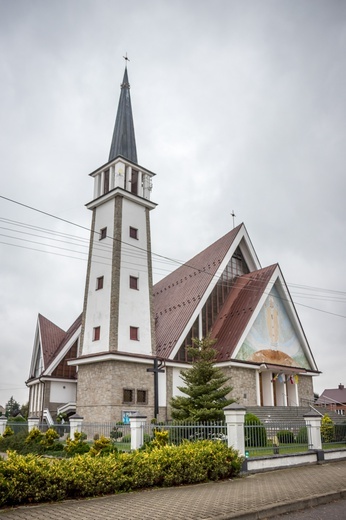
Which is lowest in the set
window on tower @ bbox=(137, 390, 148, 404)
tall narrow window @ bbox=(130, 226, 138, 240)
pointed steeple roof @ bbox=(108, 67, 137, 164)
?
window on tower @ bbox=(137, 390, 148, 404)

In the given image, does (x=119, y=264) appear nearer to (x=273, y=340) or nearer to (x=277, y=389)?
(x=273, y=340)

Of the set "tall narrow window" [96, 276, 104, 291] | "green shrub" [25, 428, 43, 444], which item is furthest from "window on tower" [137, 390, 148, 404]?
"green shrub" [25, 428, 43, 444]

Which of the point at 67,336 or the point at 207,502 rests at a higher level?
the point at 67,336

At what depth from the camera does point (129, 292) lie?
23.1m

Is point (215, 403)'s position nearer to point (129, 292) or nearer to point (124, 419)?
point (124, 419)

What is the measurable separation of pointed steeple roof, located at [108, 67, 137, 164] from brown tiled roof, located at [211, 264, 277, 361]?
1006 cm

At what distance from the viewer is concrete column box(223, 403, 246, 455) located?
11338mm

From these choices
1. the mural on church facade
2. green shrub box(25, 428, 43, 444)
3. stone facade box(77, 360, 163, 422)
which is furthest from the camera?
the mural on church facade

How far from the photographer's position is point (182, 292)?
92.1 ft

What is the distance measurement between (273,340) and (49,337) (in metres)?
14.9

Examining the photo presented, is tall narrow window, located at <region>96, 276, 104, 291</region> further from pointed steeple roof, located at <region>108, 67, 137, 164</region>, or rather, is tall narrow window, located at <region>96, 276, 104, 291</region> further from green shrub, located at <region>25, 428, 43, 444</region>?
green shrub, located at <region>25, 428, 43, 444</region>

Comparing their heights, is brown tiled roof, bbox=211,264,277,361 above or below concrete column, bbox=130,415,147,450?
above

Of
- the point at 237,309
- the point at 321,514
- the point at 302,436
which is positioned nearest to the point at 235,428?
→ the point at 321,514

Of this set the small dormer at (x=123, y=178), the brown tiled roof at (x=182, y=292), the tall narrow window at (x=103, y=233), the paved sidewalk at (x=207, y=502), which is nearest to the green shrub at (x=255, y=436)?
the paved sidewalk at (x=207, y=502)
